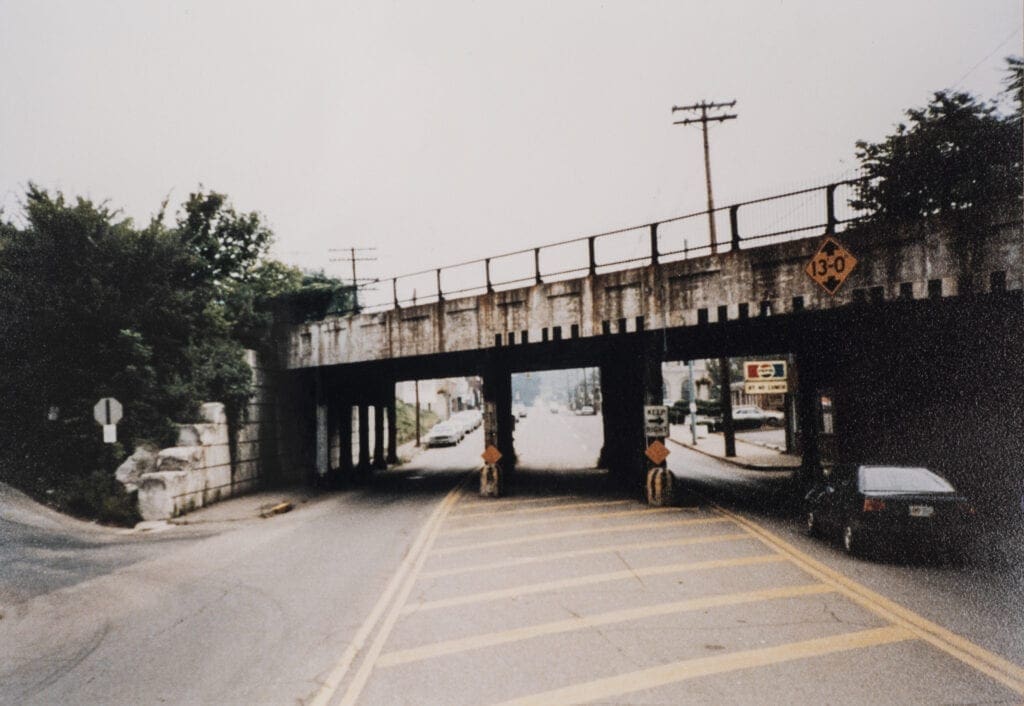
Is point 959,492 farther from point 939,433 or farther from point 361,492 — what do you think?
point 361,492

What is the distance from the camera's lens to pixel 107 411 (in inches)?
695

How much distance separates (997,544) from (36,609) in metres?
15.2

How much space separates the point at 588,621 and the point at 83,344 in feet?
57.5

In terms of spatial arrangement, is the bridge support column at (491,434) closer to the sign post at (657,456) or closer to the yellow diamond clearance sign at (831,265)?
the sign post at (657,456)

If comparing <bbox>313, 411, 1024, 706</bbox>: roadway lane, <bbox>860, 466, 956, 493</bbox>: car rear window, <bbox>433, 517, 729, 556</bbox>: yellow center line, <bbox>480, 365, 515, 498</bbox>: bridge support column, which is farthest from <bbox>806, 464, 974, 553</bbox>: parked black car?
<bbox>480, 365, 515, 498</bbox>: bridge support column

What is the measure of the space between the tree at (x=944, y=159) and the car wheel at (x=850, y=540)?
1171cm

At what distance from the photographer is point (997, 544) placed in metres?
11.2

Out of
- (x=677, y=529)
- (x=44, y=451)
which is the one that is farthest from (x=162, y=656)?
(x=44, y=451)

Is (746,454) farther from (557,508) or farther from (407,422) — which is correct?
(407,422)

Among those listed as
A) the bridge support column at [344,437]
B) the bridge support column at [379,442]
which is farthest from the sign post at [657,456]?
the bridge support column at [379,442]

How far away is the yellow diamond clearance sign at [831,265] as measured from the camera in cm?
1418

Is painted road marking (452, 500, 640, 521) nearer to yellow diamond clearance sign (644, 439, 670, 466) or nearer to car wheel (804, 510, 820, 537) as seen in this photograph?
yellow diamond clearance sign (644, 439, 670, 466)

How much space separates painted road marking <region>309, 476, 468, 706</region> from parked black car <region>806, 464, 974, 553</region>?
23.4ft

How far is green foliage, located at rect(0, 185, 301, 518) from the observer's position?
18463 mm
